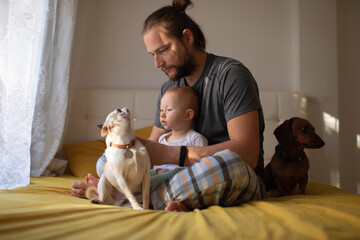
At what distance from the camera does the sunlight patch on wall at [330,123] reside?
2326 mm

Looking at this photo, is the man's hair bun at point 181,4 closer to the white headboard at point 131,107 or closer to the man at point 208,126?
the man at point 208,126

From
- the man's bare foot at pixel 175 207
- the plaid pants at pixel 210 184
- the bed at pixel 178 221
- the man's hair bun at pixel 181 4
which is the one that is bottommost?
the man's bare foot at pixel 175 207

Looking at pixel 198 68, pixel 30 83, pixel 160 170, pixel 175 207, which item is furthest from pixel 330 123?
pixel 30 83

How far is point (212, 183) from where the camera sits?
846mm

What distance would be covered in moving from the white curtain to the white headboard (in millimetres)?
354

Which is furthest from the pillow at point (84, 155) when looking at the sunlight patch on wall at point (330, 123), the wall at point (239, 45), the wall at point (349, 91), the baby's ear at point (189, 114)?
the wall at point (349, 91)

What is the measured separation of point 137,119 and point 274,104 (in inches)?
41.6

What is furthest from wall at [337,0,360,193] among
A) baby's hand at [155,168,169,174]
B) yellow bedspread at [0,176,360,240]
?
baby's hand at [155,168,169,174]

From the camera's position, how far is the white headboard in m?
2.20

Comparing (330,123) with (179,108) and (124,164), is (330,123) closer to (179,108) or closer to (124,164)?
(179,108)

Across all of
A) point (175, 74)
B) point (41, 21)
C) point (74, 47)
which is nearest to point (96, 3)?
point (74, 47)

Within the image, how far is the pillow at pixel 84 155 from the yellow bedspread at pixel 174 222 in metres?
0.92

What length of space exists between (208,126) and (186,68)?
12.1 inches

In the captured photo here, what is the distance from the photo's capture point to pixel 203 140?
1.27 metres
